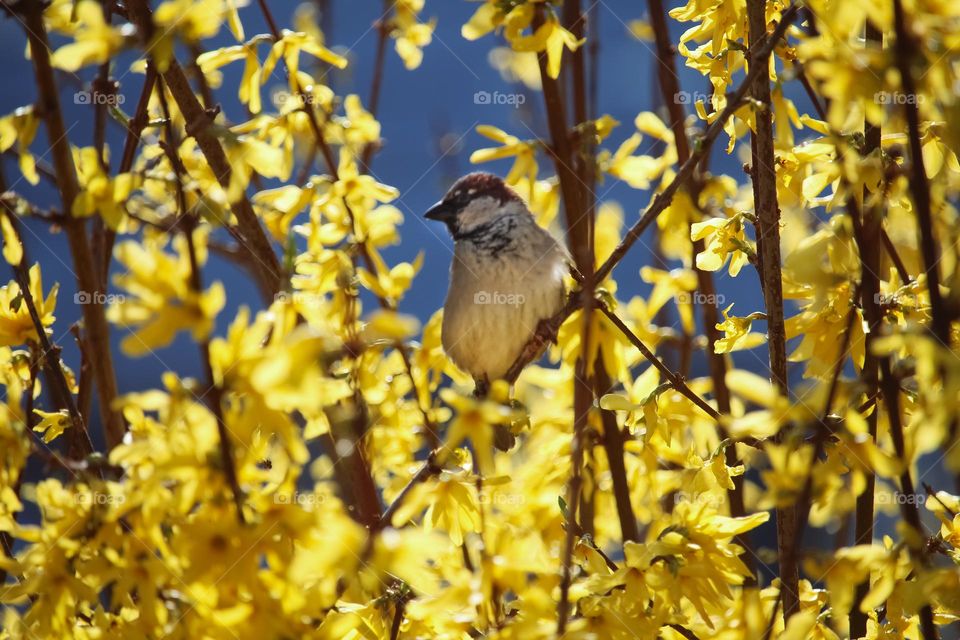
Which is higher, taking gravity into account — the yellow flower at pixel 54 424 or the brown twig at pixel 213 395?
the brown twig at pixel 213 395

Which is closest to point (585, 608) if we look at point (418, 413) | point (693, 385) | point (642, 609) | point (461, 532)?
point (642, 609)

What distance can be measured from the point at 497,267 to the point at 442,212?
8.4 inches

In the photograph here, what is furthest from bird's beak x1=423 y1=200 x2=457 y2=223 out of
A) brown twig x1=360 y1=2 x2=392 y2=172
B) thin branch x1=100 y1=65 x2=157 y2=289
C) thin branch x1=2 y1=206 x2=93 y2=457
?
thin branch x1=2 y1=206 x2=93 y2=457

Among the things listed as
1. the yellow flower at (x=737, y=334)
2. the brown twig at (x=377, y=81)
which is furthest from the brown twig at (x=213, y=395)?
the brown twig at (x=377, y=81)

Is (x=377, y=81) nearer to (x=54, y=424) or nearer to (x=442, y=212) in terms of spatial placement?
(x=442, y=212)

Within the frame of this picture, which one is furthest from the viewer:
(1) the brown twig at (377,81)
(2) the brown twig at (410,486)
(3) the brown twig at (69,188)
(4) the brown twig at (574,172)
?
(1) the brown twig at (377,81)

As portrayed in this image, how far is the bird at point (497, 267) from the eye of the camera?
211 cm

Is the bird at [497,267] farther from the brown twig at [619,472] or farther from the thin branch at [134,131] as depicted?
the thin branch at [134,131]

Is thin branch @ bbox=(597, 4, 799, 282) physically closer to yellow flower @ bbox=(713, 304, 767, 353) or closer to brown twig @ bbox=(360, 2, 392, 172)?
yellow flower @ bbox=(713, 304, 767, 353)

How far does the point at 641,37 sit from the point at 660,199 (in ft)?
3.31

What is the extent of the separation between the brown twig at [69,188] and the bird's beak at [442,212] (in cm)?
120

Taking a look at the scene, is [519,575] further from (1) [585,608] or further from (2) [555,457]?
(2) [555,457]

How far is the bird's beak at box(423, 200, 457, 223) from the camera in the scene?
219cm

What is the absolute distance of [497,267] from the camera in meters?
2.11
